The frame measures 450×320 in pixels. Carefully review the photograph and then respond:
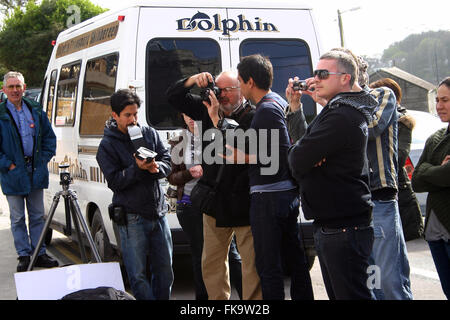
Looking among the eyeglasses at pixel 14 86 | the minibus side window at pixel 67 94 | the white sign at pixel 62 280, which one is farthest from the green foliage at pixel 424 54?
the white sign at pixel 62 280

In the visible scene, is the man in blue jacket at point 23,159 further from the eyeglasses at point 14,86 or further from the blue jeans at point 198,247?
the blue jeans at point 198,247

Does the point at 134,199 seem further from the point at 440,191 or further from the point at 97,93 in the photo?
the point at 97,93

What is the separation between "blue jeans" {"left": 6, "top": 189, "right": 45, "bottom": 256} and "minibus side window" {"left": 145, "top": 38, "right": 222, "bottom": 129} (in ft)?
6.56

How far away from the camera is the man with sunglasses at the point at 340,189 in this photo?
11.3 feet

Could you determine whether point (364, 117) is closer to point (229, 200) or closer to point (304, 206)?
point (304, 206)

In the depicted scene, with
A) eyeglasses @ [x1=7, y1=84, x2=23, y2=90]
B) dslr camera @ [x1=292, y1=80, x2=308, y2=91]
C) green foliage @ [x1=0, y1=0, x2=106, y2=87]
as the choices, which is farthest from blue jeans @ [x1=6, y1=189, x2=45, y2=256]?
green foliage @ [x1=0, y1=0, x2=106, y2=87]

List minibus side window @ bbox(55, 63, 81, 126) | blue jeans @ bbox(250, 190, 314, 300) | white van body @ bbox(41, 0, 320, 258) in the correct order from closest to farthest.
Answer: blue jeans @ bbox(250, 190, 314, 300), white van body @ bbox(41, 0, 320, 258), minibus side window @ bbox(55, 63, 81, 126)

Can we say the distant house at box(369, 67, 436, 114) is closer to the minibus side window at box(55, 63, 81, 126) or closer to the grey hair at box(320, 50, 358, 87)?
the minibus side window at box(55, 63, 81, 126)

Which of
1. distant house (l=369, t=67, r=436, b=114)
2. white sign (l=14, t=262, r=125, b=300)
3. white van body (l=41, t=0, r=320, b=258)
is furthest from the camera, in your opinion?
distant house (l=369, t=67, r=436, b=114)

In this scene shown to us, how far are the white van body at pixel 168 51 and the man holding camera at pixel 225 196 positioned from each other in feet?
3.56

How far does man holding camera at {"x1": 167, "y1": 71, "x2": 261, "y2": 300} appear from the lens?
4512 mm

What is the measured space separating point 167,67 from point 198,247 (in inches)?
72.6

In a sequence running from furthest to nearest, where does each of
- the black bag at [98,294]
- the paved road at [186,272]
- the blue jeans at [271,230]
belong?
1. the paved road at [186,272]
2. the blue jeans at [271,230]
3. the black bag at [98,294]

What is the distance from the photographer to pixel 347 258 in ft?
11.3
